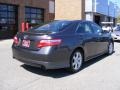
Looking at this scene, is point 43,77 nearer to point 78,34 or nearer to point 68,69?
point 68,69

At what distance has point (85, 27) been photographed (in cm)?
854

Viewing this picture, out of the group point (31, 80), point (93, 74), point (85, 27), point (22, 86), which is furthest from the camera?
point (85, 27)

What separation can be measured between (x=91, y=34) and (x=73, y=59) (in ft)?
5.04

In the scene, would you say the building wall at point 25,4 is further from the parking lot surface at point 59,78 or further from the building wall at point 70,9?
the building wall at point 70,9

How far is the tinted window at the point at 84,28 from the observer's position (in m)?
8.10

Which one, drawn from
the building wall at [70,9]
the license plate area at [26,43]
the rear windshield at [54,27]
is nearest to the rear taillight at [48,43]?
the license plate area at [26,43]

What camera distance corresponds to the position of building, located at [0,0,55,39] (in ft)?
66.5

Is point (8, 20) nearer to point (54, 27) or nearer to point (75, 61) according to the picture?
point (54, 27)

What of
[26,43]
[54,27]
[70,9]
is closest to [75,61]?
[54,27]

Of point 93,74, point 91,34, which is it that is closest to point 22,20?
point 91,34

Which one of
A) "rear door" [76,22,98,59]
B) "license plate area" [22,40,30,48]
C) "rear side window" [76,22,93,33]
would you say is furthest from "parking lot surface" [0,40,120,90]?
"rear side window" [76,22,93,33]

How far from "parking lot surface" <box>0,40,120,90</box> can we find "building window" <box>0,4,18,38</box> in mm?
11844

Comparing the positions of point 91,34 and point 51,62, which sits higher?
point 91,34

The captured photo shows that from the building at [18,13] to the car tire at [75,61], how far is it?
13.0m
